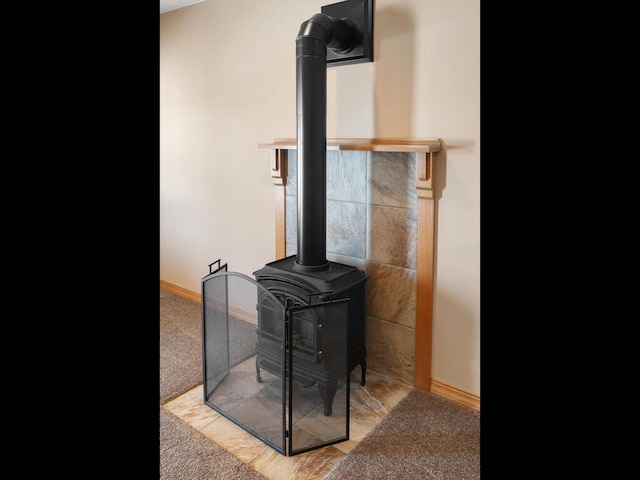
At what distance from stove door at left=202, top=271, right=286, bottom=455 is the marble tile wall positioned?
2.31 feet

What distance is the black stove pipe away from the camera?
249 cm

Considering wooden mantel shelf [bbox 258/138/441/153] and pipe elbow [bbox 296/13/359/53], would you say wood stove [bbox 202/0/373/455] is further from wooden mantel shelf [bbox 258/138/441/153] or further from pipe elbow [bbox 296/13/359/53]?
wooden mantel shelf [bbox 258/138/441/153]

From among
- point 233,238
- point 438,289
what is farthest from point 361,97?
point 233,238

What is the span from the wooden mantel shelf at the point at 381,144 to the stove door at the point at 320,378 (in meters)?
0.85

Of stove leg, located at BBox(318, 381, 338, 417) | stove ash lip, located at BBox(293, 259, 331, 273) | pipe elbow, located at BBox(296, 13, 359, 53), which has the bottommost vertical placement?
stove leg, located at BBox(318, 381, 338, 417)

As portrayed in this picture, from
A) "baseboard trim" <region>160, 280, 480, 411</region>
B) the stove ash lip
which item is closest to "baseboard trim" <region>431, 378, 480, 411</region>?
"baseboard trim" <region>160, 280, 480, 411</region>

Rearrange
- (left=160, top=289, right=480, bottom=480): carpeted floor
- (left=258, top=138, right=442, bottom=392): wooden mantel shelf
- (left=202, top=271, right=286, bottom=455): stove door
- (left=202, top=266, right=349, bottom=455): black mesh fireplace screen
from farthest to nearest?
1. (left=258, top=138, right=442, bottom=392): wooden mantel shelf
2. (left=202, top=271, right=286, bottom=455): stove door
3. (left=202, top=266, right=349, bottom=455): black mesh fireplace screen
4. (left=160, top=289, right=480, bottom=480): carpeted floor

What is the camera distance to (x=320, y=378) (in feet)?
7.63

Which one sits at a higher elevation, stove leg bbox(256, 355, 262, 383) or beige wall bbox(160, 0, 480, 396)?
beige wall bbox(160, 0, 480, 396)

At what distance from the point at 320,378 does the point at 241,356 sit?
0.52 m

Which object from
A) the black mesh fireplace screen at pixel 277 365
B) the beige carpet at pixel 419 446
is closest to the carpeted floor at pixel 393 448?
the beige carpet at pixel 419 446
